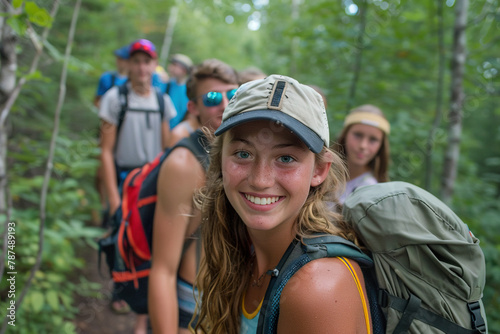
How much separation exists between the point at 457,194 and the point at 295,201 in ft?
18.0

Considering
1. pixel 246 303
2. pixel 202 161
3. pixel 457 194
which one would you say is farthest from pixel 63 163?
pixel 457 194

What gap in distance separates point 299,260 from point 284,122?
449 mm

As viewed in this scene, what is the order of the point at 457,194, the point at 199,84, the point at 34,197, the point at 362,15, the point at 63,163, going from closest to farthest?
the point at 199,84
the point at 34,197
the point at 63,163
the point at 362,15
the point at 457,194

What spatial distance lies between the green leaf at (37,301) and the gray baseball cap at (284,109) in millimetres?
2469

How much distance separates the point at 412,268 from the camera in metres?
1.13

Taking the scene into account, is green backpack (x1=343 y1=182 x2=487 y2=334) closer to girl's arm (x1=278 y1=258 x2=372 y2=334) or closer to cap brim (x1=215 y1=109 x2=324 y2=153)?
girl's arm (x1=278 y1=258 x2=372 y2=334)

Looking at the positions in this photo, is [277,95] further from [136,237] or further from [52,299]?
[52,299]

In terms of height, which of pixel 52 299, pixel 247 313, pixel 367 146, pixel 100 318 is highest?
pixel 367 146

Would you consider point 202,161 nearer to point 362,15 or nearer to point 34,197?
point 34,197

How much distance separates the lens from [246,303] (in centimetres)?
143

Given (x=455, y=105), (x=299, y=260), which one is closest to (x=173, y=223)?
(x=299, y=260)

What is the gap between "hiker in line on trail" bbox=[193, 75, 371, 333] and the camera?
3.45 ft

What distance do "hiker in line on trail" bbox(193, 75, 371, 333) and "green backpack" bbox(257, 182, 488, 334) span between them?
0.16 feet

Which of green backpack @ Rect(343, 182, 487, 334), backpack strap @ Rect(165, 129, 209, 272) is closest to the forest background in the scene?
backpack strap @ Rect(165, 129, 209, 272)
